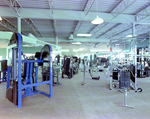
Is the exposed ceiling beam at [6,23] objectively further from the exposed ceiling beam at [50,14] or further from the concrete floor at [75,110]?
the concrete floor at [75,110]

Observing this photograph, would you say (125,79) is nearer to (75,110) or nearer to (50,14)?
(75,110)

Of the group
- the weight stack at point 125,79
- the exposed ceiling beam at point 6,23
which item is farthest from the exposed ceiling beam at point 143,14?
the exposed ceiling beam at point 6,23

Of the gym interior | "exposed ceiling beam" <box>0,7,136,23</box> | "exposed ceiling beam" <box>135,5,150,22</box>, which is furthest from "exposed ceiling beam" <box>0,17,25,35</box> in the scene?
"exposed ceiling beam" <box>135,5,150,22</box>

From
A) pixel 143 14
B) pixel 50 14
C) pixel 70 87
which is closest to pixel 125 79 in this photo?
pixel 70 87

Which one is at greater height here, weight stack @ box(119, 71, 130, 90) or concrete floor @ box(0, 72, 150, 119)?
weight stack @ box(119, 71, 130, 90)

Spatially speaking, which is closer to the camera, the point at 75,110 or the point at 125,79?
the point at 75,110

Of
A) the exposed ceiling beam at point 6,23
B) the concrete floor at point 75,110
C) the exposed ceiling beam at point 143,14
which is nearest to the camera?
the concrete floor at point 75,110

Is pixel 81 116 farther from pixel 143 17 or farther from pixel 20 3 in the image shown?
pixel 143 17

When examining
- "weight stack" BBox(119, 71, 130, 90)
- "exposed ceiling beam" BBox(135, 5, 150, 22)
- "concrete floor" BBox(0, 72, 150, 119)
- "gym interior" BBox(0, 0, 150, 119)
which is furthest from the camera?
"exposed ceiling beam" BBox(135, 5, 150, 22)

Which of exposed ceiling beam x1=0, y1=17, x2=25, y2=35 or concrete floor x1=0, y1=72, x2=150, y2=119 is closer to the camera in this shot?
concrete floor x1=0, y1=72, x2=150, y2=119

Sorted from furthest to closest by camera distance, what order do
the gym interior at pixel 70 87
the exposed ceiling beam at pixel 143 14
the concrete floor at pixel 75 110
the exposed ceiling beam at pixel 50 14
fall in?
the exposed ceiling beam at pixel 143 14
the exposed ceiling beam at pixel 50 14
the gym interior at pixel 70 87
the concrete floor at pixel 75 110

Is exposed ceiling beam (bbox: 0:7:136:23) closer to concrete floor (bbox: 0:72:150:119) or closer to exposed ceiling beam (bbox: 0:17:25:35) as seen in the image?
exposed ceiling beam (bbox: 0:17:25:35)

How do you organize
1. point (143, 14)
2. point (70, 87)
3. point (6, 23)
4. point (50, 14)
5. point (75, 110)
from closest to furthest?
point (75, 110), point (70, 87), point (50, 14), point (143, 14), point (6, 23)

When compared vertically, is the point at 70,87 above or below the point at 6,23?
below
